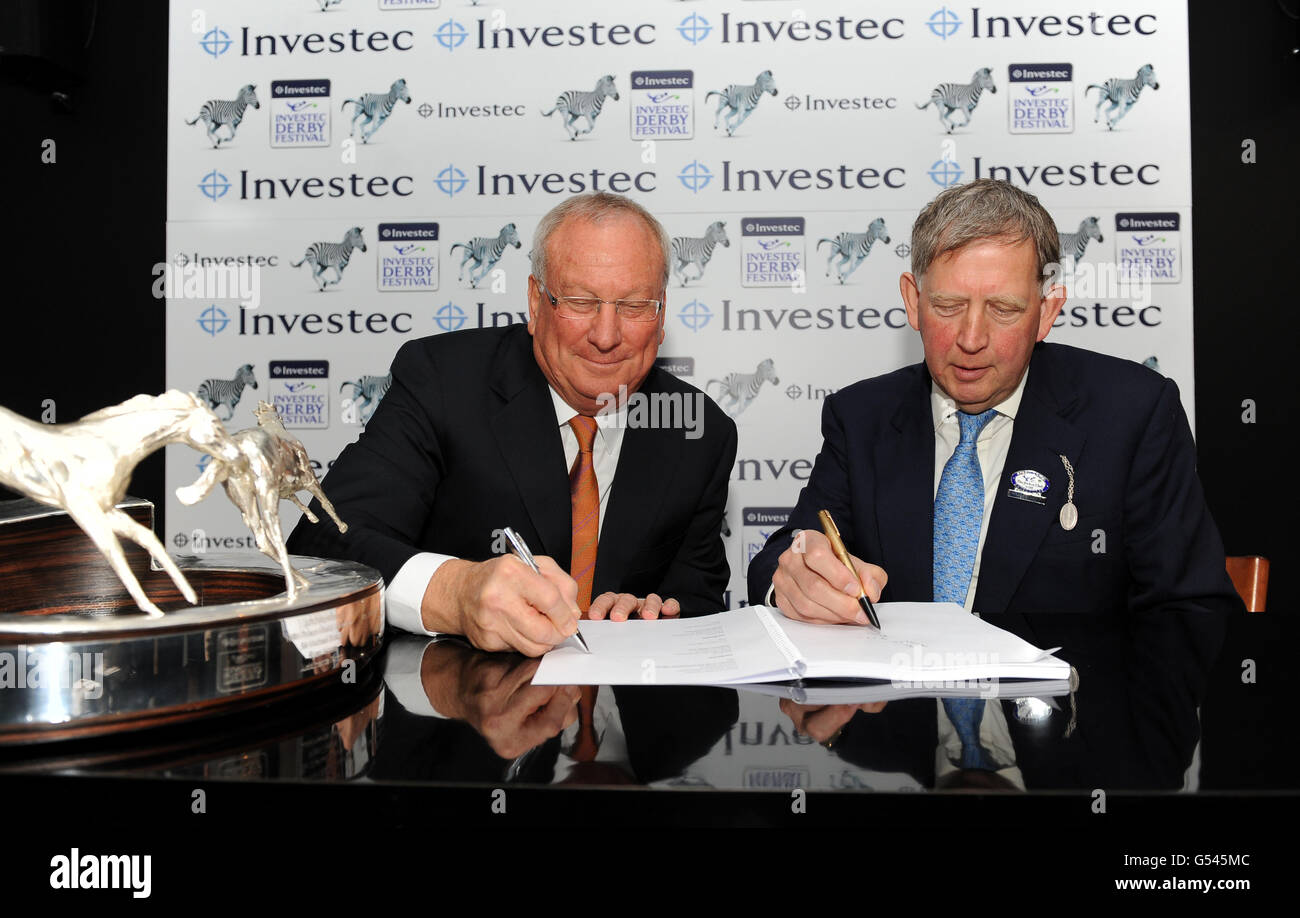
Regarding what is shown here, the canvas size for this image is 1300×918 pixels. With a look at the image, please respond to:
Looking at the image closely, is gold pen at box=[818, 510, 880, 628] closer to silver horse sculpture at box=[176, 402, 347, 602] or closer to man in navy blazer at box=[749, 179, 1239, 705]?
man in navy blazer at box=[749, 179, 1239, 705]

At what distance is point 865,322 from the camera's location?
370cm

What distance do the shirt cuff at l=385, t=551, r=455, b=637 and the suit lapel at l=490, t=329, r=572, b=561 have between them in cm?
70

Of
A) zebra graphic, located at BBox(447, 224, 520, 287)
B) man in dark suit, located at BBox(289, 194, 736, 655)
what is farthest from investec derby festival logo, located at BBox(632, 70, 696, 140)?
man in dark suit, located at BBox(289, 194, 736, 655)

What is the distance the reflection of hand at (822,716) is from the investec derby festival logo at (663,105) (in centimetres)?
318

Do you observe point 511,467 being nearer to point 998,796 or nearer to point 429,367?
point 429,367

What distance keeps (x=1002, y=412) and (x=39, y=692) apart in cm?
189

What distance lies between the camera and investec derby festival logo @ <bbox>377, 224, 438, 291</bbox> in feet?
12.5

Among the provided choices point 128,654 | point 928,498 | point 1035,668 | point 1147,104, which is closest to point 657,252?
point 928,498

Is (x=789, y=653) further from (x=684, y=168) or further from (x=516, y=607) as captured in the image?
(x=684, y=168)

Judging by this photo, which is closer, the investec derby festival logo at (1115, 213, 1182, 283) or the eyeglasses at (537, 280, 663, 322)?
the eyeglasses at (537, 280, 663, 322)

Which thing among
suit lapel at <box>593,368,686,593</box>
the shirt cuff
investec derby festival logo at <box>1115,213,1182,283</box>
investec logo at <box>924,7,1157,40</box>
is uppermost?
investec logo at <box>924,7,1157,40</box>

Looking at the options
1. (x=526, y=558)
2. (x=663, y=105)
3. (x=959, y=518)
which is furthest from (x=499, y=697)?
(x=663, y=105)

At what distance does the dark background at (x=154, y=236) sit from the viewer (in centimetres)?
359

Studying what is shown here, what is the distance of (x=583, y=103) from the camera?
377 cm
